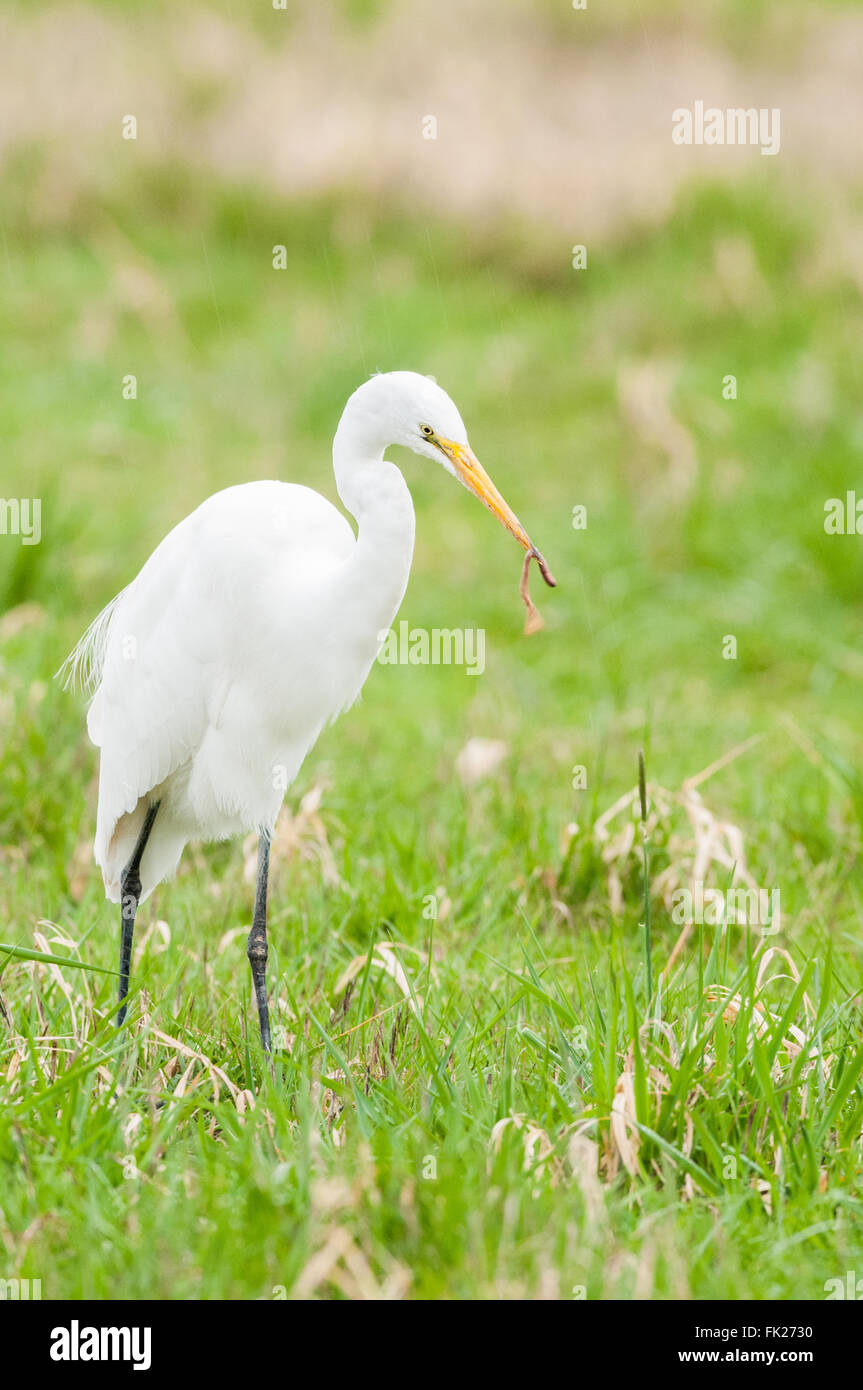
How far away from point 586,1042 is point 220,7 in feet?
42.3

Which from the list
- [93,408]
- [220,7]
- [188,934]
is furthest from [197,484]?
[220,7]

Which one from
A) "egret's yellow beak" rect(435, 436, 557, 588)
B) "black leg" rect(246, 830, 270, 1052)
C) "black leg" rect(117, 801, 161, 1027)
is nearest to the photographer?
"egret's yellow beak" rect(435, 436, 557, 588)

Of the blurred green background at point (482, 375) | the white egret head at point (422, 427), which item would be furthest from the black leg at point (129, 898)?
the white egret head at point (422, 427)

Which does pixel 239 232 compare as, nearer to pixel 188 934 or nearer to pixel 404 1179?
pixel 188 934

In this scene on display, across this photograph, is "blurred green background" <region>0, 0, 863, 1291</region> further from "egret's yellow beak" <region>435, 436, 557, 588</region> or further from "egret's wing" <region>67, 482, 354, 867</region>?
"egret's yellow beak" <region>435, 436, 557, 588</region>

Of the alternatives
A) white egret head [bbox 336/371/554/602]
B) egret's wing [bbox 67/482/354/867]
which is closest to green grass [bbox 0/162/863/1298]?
egret's wing [bbox 67/482/354/867]

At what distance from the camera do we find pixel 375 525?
114 inches

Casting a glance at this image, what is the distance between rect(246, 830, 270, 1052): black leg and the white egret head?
1.06 meters

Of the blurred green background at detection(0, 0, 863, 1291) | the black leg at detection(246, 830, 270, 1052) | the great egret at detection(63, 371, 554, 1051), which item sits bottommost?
the black leg at detection(246, 830, 270, 1052)

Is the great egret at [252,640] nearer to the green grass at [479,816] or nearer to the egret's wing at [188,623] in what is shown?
the egret's wing at [188,623]

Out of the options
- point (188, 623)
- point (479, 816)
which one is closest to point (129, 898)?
point (188, 623)

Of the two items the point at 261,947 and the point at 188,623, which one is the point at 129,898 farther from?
the point at 188,623

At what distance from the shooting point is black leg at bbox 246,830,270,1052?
3.10 meters

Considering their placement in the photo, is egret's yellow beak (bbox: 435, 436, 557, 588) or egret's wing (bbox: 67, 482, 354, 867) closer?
egret's yellow beak (bbox: 435, 436, 557, 588)
